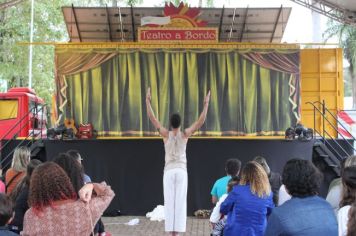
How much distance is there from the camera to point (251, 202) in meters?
4.79

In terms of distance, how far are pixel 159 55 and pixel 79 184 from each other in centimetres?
915

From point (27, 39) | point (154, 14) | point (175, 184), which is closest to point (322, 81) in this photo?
point (154, 14)

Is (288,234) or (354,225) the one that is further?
(288,234)

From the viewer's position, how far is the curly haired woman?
10.7ft

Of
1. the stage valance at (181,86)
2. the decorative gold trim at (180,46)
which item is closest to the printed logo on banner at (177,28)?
the decorative gold trim at (180,46)

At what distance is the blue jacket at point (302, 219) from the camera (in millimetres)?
3100

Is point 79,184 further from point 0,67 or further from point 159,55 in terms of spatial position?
point 0,67

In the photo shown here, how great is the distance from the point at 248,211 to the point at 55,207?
6.94 ft

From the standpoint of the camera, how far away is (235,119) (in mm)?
12539

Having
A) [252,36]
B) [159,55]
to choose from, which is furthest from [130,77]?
[252,36]

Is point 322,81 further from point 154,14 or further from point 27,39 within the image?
point 27,39

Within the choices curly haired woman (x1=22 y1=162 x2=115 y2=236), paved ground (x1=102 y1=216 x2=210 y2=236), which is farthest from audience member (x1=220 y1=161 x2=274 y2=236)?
paved ground (x1=102 y1=216 x2=210 y2=236)

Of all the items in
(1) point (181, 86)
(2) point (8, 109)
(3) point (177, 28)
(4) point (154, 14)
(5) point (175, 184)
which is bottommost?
(5) point (175, 184)

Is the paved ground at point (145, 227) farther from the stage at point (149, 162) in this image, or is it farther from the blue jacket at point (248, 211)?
the blue jacket at point (248, 211)
